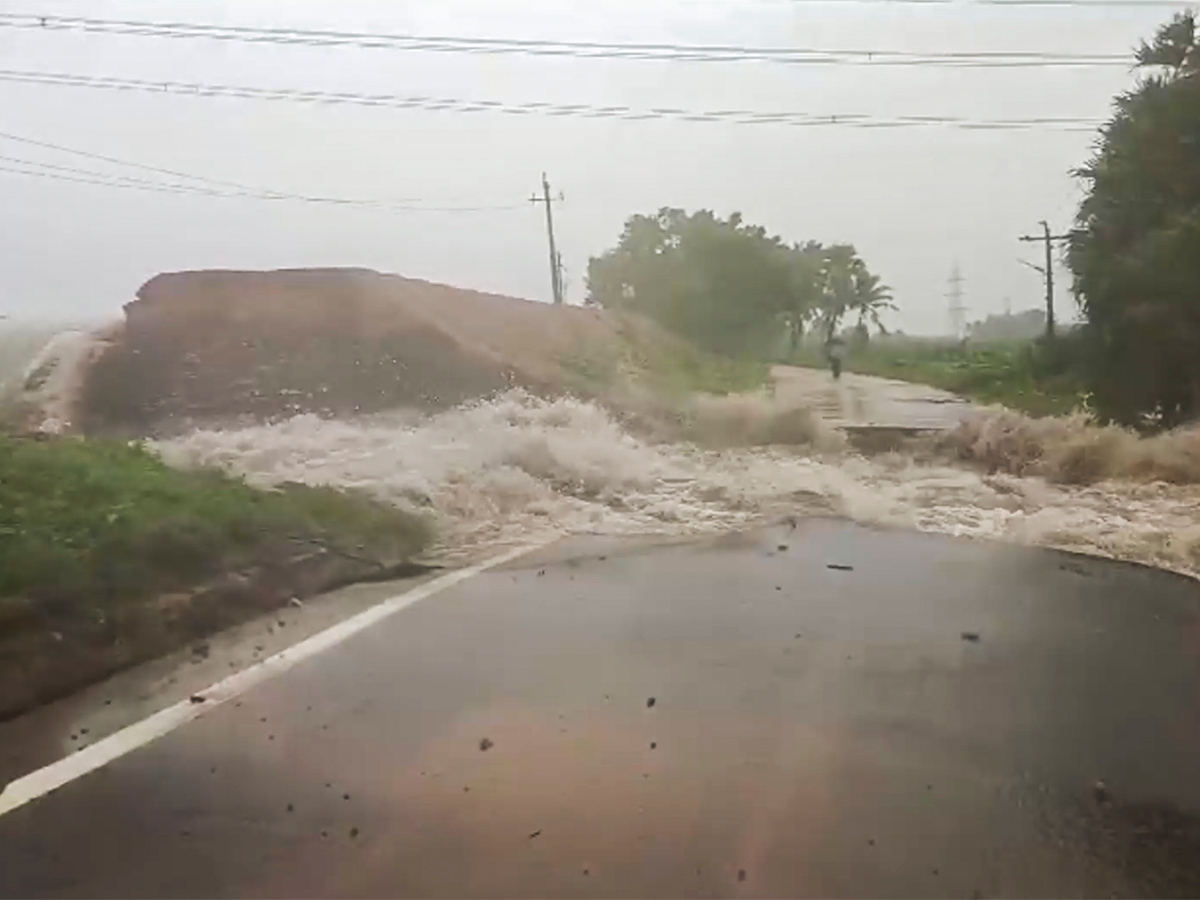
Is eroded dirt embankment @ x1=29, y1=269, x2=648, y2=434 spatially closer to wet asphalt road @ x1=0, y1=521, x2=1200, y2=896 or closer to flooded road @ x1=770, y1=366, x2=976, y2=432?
flooded road @ x1=770, y1=366, x2=976, y2=432

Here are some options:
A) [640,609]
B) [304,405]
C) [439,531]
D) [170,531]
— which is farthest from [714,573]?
[304,405]

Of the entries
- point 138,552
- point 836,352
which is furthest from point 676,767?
point 836,352

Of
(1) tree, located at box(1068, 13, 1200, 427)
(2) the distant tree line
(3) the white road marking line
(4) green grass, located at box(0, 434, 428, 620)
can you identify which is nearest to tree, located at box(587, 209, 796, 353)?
(2) the distant tree line

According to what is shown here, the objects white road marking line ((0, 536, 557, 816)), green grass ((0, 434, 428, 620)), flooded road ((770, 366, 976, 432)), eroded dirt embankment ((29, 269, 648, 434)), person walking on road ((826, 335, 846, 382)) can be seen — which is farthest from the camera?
person walking on road ((826, 335, 846, 382))

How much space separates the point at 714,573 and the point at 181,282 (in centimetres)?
903

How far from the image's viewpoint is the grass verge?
710cm

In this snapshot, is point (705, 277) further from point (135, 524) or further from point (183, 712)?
point (183, 712)

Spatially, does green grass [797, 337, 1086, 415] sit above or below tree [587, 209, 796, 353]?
below

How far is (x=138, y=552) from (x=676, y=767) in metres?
4.49

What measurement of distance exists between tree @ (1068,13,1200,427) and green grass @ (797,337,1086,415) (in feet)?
1.80

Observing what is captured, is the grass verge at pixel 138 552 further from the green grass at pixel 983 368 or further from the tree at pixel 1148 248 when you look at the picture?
the tree at pixel 1148 248

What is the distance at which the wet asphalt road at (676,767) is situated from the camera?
422 centimetres

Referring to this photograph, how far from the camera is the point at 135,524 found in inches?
345

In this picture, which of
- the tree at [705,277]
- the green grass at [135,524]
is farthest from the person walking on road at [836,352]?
the green grass at [135,524]
